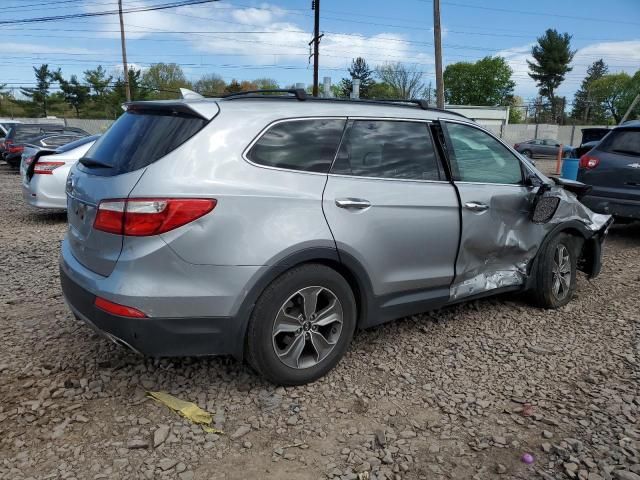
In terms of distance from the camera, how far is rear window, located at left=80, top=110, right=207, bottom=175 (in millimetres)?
2711

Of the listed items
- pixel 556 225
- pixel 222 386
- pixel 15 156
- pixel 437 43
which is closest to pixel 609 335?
pixel 556 225

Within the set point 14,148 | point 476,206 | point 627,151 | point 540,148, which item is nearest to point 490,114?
point 540,148

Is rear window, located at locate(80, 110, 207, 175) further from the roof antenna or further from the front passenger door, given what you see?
the front passenger door

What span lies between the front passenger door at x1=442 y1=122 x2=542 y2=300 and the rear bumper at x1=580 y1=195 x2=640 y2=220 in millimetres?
3193

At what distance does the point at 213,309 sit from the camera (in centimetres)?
265

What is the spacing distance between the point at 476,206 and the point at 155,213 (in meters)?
2.30

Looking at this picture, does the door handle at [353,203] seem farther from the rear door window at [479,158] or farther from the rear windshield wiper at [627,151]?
the rear windshield wiper at [627,151]

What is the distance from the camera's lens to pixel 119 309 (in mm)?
2584

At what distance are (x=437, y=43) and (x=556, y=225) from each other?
14361 millimetres

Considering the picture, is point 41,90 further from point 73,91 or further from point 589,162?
point 589,162

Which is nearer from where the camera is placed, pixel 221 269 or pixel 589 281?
pixel 221 269

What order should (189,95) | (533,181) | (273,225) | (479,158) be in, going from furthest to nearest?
(533,181) → (479,158) → (189,95) → (273,225)

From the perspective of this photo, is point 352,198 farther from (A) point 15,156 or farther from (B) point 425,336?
(A) point 15,156

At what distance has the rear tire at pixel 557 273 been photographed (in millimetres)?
4336
